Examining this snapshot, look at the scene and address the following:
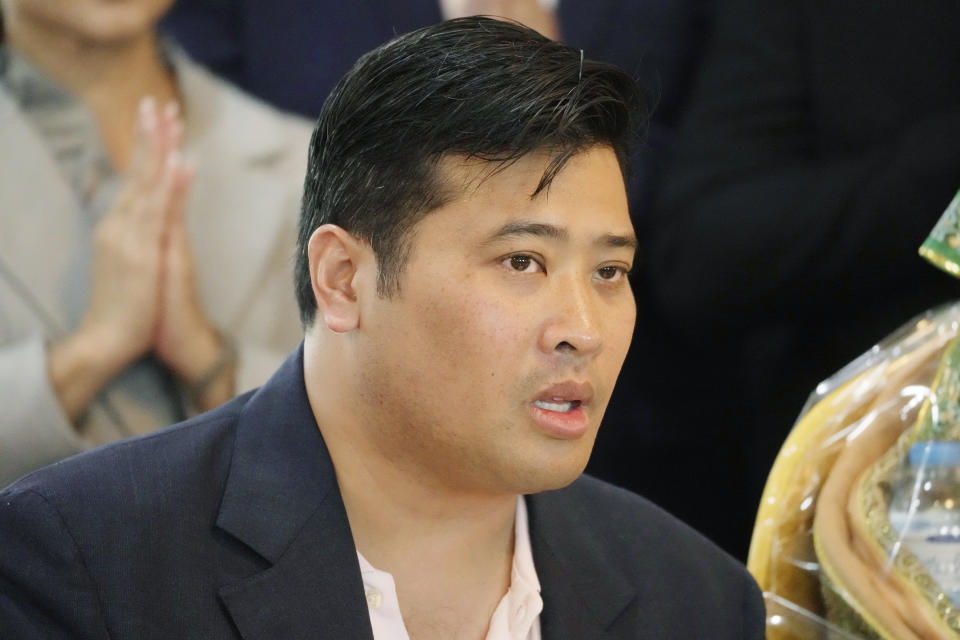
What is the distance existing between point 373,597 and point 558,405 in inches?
13.8

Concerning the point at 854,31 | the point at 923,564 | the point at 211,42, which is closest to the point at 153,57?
the point at 211,42

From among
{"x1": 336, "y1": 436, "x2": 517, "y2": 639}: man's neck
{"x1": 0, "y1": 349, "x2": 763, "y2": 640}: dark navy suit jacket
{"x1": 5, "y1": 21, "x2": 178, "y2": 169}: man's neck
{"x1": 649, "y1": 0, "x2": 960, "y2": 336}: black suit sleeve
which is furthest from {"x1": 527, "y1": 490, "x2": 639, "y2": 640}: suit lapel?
{"x1": 5, "y1": 21, "x2": 178, "y2": 169}: man's neck

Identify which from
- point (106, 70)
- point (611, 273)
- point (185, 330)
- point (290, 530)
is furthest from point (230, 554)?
point (106, 70)

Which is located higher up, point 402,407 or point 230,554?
point 402,407

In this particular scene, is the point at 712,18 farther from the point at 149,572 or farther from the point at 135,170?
the point at 149,572

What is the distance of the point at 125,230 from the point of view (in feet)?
7.93

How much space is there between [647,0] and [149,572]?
5.92ft

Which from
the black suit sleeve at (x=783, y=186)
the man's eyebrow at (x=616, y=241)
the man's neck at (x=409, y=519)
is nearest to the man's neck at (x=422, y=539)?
the man's neck at (x=409, y=519)

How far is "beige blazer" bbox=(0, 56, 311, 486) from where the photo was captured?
232 cm

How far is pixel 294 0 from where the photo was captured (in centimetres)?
265

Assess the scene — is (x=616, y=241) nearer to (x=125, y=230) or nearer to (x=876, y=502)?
(x=876, y=502)

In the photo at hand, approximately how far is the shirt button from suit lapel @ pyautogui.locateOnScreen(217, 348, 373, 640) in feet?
0.19

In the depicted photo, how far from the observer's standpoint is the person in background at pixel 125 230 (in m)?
2.34

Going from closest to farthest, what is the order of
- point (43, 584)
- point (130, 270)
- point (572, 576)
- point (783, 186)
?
point (43, 584) → point (572, 576) → point (130, 270) → point (783, 186)
